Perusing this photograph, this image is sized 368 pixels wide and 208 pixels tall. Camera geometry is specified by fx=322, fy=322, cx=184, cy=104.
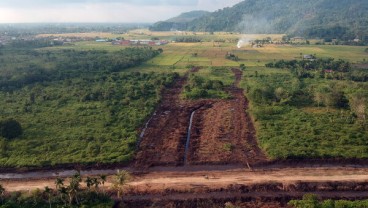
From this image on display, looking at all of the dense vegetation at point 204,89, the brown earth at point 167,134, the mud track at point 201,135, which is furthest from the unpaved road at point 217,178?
the dense vegetation at point 204,89

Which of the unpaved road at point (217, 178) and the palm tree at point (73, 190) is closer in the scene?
the palm tree at point (73, 190)

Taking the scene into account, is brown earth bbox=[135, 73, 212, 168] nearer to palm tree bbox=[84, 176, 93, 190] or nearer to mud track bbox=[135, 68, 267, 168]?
mud track bbox=[135, 68, 267, 168]

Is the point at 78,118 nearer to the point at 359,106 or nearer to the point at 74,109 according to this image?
the point at 74,109

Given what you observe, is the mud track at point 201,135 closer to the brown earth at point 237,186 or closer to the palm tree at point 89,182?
the brown earth at point 237,186

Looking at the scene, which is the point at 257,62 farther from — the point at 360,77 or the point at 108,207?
the point at 108,207

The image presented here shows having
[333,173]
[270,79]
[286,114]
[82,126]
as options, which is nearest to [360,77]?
[270,79]

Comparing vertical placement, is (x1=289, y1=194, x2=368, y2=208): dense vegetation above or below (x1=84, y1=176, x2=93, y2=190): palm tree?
below

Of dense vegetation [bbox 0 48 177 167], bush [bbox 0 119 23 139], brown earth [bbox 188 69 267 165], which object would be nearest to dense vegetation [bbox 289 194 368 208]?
brown earth [bbox 188 69 267 165]
